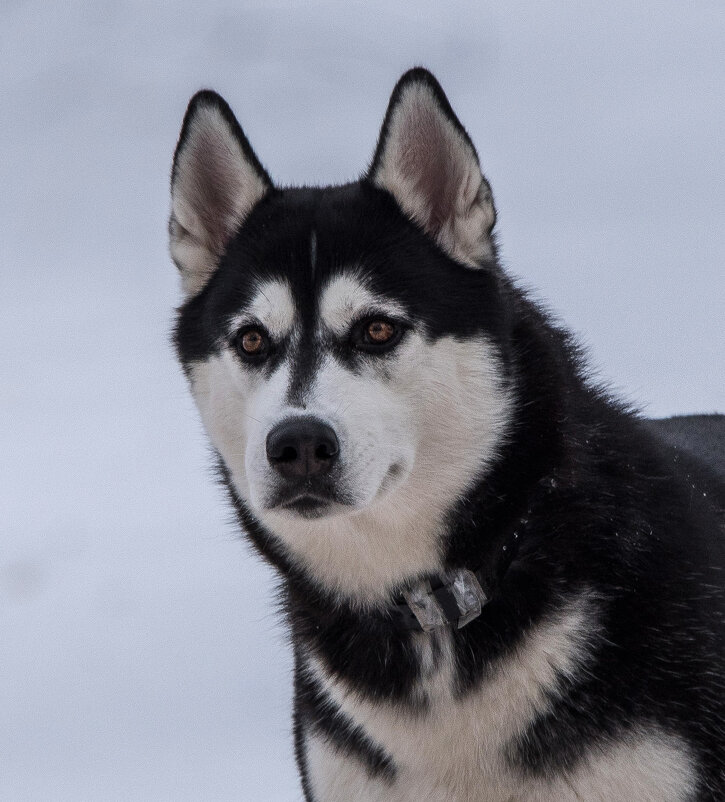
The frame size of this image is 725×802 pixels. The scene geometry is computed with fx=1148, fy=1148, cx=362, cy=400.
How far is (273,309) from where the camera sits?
13.6ft

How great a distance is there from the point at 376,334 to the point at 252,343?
47 centimetres

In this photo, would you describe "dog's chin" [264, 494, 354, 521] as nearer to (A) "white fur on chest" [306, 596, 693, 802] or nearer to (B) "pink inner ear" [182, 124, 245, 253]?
(A) "white fur on chest" [306, 596, 693, 802]

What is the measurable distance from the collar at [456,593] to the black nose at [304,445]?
66 centimetres

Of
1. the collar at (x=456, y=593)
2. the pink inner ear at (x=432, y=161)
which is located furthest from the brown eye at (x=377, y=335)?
the collar at (x=456, y=593)

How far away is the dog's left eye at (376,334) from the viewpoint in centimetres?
401

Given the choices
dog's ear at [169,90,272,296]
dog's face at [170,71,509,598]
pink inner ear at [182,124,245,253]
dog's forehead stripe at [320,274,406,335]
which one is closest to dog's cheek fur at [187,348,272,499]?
dog's face at [170,71,509,598]

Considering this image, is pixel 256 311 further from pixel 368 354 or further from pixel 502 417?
pixel 502 417

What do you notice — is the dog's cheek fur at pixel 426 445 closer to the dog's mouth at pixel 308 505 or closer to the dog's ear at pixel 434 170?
the dog's mouth at pixel 308 505

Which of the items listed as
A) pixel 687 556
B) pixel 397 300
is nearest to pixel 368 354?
pixel 397 300

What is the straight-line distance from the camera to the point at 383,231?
170 inches

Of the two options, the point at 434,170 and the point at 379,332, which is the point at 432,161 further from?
the point at 379,332

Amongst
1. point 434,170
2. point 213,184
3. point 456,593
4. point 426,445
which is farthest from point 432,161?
point 456,593

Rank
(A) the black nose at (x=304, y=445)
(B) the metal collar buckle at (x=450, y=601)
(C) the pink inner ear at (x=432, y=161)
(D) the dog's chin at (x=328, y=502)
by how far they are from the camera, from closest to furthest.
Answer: (A) the black nose at (x=304, y=445) < (D) the dog's chin at (x=328, y=502) < (B) the metal collar buckle at (x=450, y=601) < (C) the pink inner ear at (x=432, y=161)

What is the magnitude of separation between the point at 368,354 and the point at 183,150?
1236mm
